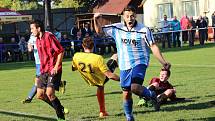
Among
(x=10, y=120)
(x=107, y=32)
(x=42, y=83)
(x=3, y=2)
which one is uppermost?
(x=3, y=2)

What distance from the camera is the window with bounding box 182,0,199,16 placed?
49.1 metres

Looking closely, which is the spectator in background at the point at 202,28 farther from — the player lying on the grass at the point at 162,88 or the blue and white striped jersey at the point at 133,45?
the blue and white striped jersey at the point at 133,45

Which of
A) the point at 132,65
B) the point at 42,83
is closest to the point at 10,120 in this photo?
the point at 42,83

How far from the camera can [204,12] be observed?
155ft

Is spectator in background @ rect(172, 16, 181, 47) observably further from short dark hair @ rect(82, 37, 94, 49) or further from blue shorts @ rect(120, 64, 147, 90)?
blue shorts @ rect(120, 64, 147, 90)

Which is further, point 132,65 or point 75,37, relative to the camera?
point 75,37

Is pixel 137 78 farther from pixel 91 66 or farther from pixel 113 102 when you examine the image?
pixel 113 102

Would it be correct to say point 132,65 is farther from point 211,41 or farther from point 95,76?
point 211,41

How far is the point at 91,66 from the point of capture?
10195 mm

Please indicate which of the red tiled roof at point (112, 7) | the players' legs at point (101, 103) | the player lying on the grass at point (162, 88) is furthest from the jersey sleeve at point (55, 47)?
the red tiled roof at point (112, 7)

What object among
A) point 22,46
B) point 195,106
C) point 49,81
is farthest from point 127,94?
point 22,46

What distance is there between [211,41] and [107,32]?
1148 inches

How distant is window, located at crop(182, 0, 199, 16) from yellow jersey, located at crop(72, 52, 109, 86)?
39.5 m

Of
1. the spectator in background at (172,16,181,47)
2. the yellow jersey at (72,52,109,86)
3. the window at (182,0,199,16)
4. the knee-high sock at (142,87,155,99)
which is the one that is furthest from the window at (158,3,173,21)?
the knee-high sock at (142,87,155,99)
